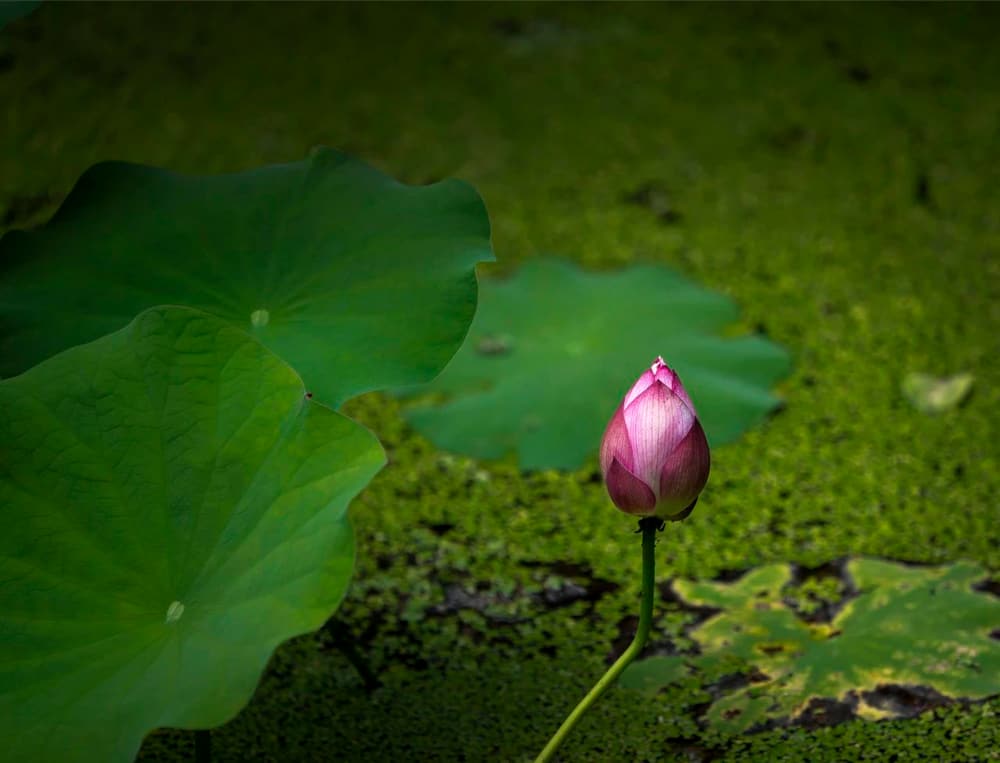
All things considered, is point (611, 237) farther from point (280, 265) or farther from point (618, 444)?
point (618, 444)

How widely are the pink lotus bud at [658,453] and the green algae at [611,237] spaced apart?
0.37 metres

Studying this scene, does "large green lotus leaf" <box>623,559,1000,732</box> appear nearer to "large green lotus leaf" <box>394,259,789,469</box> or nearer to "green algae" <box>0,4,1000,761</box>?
"green algae" <box>0,4,1000,761</box>

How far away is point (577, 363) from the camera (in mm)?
1803

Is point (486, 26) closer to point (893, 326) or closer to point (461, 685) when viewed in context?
point (893, 326)

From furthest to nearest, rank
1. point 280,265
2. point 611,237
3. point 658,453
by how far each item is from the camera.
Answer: point 611,237 → point 280,265 → point 658,453

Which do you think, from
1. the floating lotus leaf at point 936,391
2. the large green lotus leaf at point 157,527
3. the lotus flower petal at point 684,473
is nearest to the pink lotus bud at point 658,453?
the lotus flower petal at point 684,473

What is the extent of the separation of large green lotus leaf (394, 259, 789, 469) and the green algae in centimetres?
5

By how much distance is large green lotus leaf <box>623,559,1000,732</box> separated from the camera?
122cm

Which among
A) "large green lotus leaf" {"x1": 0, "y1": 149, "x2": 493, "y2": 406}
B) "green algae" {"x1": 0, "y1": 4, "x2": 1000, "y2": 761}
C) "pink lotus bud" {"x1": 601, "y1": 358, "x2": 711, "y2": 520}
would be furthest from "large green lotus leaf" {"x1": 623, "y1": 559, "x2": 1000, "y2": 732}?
"large green lotus leaf" {"x1": 0, "y1": 149, "x2": 493, "y2": 406}

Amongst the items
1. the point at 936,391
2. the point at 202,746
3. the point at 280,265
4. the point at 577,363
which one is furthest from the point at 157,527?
the point at 936,391

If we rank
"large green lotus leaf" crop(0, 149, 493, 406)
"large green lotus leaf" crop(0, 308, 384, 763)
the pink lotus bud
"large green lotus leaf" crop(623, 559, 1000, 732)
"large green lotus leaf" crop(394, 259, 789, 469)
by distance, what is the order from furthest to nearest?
1. "large green lotus leaf" crop(394, 259, 789, 469)
2. "large green lotus leaf" crop(623, 559, 1000, 732)
3. "large green lotus leaf" crop(0, 149, 493, 406)
4. the pink lotus bud
5. "large green lotus leaf" crop(0, 308, 384, 763)

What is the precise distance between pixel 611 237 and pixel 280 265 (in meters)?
1.16

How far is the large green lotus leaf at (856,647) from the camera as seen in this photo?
4.00 feet

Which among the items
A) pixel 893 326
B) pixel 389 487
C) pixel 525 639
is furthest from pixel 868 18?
pixel 525 639
